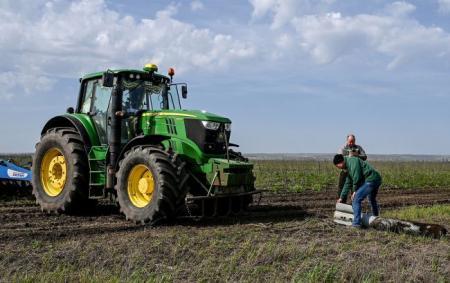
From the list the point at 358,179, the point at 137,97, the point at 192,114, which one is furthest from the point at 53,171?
the point at 358,179

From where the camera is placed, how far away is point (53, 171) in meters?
11.0

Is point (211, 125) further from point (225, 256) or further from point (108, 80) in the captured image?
point (225, 256)

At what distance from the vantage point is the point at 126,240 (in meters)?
7.49

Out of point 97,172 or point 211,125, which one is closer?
point 211,125

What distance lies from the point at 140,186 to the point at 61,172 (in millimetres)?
2298

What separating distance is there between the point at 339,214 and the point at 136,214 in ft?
11.4

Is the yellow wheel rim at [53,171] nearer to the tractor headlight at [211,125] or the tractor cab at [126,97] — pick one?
the tractor cab at [126,97]

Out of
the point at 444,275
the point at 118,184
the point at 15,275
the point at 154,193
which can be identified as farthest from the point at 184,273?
the point at 118,184

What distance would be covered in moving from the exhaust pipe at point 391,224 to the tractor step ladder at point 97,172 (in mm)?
4240

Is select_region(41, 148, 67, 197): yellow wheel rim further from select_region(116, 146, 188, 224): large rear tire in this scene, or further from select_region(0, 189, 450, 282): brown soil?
select_region(116, 146, 188, 224): large rear tire

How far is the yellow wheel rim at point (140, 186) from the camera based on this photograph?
944 centimetres

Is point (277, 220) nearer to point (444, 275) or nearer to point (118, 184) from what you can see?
point (118, 184)

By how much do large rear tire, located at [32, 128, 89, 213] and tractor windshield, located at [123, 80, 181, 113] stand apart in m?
1.19

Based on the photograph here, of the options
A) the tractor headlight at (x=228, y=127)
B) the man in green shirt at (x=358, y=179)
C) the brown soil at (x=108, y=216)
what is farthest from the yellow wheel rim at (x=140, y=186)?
the man in green shirt at (x=358, y=179)
